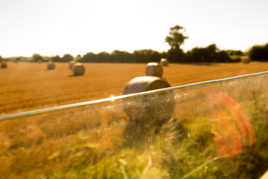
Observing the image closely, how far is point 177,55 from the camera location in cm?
4388

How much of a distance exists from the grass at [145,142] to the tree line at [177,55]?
39.4m

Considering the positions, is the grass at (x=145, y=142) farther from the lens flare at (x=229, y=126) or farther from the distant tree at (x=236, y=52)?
the distant tree at (x=236, y=52)

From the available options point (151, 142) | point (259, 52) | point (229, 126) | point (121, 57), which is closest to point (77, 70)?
point (229, 126)

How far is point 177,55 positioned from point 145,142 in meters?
43.7

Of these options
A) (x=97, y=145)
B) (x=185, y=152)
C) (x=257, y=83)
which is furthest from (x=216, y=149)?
(x=97, y=145)

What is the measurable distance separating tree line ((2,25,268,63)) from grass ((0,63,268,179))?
1550 inches

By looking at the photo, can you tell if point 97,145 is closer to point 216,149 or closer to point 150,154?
point 150,154

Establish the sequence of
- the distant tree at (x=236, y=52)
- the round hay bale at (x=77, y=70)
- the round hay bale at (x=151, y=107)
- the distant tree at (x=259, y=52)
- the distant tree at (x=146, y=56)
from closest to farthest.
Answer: the round hay bale at (x=151, y=107) < the round hay bale at (x=77, y=70) < the distant tree at (x=259, y=52) < the distant tree at (x=146, y=56) < the distant tree at (x=236, y=52)

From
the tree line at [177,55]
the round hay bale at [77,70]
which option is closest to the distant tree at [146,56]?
the tree line at [177,55]

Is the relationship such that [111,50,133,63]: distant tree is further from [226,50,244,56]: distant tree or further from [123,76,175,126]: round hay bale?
[123,76,175,126]: round hay bale

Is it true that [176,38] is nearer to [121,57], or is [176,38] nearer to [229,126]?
[121,57]

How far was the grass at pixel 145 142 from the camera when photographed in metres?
1.52

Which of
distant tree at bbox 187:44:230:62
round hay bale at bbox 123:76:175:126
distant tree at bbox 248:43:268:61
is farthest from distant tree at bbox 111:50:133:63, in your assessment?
round hay bale at bbox 123:76:175:126

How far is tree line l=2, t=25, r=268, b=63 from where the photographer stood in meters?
38.7
